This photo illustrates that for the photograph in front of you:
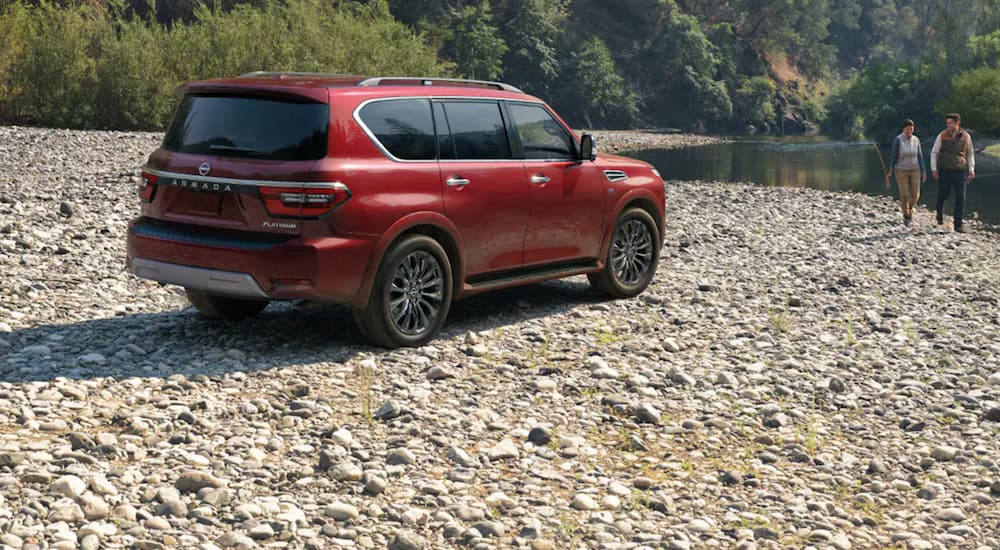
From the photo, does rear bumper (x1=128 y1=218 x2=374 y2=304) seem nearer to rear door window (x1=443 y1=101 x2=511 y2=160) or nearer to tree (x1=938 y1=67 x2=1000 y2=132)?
rear door window (x1=443 y1=101 x2=511 y2=160)

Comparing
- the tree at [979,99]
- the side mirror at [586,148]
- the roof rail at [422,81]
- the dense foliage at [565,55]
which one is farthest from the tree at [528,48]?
the roof rail at [422,81]

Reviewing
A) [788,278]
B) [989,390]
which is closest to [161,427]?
[989,390]

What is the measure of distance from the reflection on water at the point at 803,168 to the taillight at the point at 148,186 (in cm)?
2295

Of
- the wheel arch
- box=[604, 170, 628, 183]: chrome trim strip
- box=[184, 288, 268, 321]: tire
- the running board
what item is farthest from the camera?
box=[604, 170, 628, 183]: chrome trim strip

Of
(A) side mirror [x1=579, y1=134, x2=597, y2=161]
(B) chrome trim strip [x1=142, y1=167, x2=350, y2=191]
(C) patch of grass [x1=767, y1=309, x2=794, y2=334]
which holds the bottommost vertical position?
(C) patch of grass [x1=767, y1=309, x2=794, y2=334]

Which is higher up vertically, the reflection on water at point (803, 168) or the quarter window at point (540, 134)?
the quarter window at point (540, 134)

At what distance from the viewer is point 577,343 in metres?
9.25

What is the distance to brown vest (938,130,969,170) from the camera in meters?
19.9

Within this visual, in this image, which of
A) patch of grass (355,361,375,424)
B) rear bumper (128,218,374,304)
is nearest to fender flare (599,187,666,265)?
rear bumper (128,218,374,304)

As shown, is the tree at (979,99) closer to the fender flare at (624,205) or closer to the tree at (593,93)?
the tree at (593,93)

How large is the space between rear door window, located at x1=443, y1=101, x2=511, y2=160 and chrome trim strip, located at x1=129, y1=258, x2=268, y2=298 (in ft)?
6.74

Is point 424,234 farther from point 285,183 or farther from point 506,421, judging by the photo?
point 506,421

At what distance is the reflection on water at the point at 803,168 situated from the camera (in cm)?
3594

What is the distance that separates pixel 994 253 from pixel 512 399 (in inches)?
523
